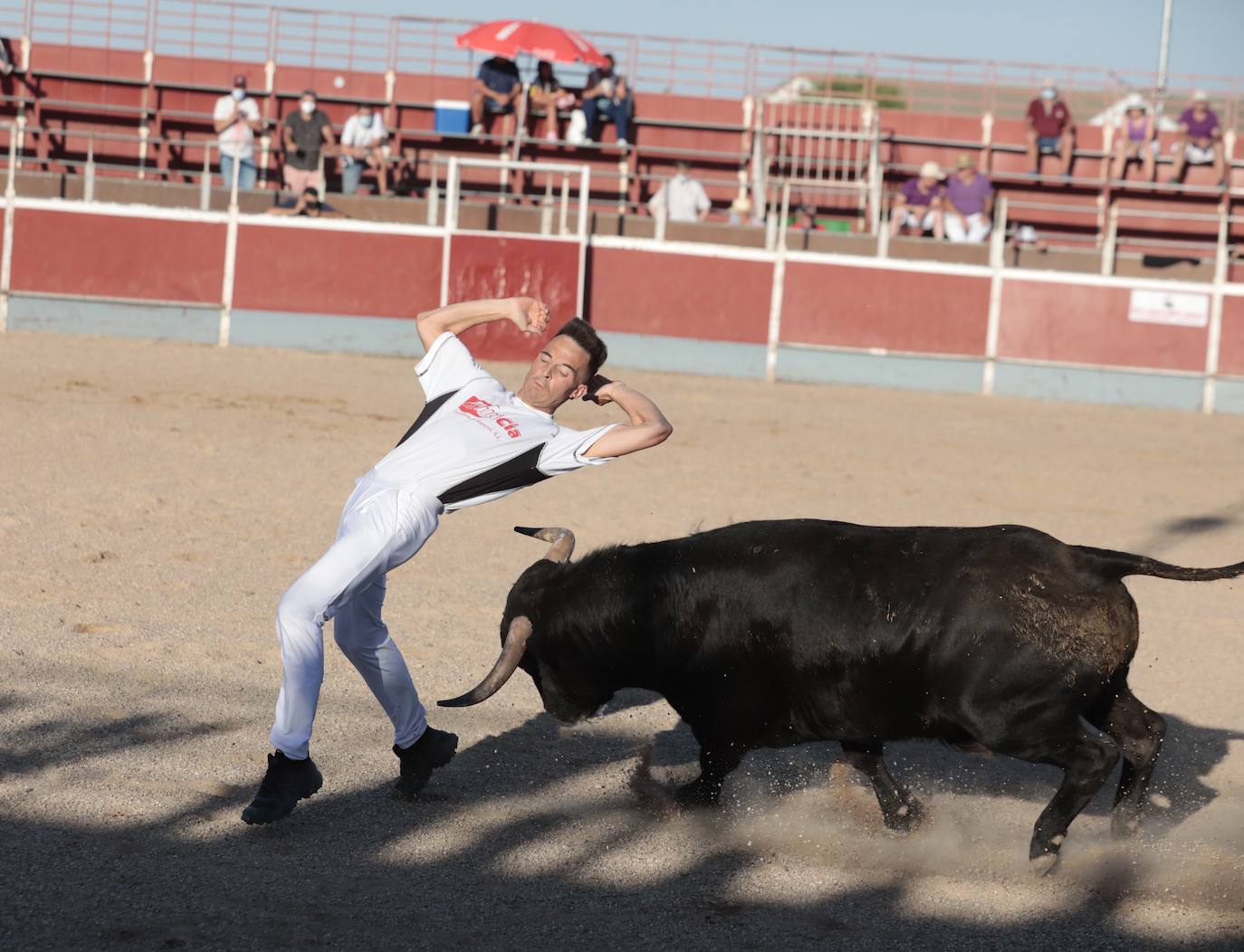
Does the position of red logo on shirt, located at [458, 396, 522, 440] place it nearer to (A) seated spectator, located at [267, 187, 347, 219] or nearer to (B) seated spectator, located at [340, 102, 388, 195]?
(A) seated spectator, located at [267, 187, 347, 219]

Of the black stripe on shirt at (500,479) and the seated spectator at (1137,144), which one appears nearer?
the black stripe on shirt at (500,479)

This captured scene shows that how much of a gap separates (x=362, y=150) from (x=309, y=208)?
1.81 meters

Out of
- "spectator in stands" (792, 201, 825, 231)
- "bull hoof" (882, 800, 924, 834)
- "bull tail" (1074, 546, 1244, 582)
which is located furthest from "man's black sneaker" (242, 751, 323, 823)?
"spectator in stands" (792, 201, 825, 231)

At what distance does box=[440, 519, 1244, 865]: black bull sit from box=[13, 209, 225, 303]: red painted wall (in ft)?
37.2

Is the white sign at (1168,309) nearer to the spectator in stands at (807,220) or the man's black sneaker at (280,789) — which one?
the spectator in stands at (807,220)

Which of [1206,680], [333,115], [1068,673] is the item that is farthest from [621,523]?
[333,115]

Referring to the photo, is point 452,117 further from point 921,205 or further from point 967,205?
point 967,205

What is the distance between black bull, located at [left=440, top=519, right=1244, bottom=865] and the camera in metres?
3.75

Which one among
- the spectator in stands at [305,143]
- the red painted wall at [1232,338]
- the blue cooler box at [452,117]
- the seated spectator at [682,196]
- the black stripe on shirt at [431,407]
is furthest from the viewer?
the blue cooler box at [452,117]

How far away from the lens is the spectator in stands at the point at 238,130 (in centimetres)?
1603

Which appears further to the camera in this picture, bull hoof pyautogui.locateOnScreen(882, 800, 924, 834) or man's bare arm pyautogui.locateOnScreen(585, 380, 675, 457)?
bull hoof pyautogui.locateOnScreen(882, 800, 924, 834)

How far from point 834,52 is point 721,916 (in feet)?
54.7

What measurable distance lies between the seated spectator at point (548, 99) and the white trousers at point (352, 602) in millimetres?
14112

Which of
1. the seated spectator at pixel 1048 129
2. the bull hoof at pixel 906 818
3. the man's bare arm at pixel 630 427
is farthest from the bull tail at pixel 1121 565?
the seated spectator at pixel 1048 129
